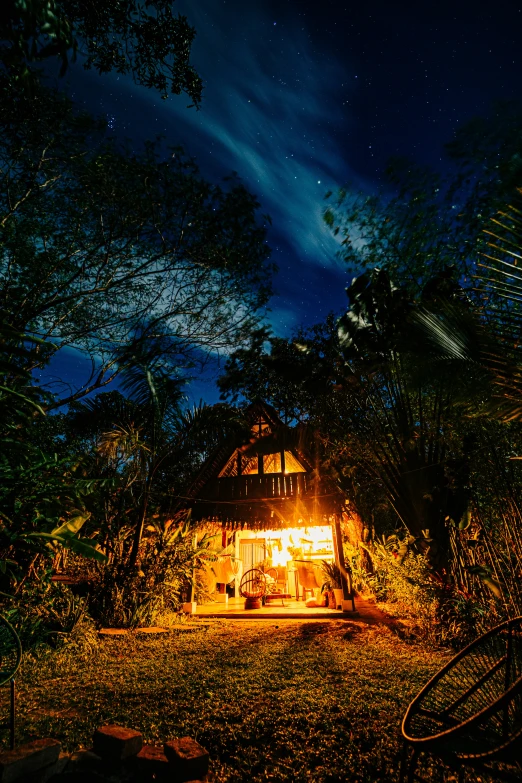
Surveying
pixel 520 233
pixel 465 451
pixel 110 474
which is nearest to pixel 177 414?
pixel 110 474

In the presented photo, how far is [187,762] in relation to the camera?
236cm

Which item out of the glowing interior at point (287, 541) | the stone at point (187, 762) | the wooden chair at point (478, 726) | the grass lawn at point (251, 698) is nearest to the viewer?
the wooden chair at point (478, 726)

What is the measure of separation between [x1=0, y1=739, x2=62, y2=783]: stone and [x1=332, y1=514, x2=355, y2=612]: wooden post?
7948mm

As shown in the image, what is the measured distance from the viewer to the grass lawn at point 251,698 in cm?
272

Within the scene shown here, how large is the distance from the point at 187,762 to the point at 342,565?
804 cm

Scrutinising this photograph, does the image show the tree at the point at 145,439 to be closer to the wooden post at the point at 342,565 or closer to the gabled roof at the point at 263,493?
the gabled roof at the point at 263,493

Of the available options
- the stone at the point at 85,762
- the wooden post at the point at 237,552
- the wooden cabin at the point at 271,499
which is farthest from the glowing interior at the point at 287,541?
the stone at the point at 85,762

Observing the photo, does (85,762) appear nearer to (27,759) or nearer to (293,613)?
(27,759)

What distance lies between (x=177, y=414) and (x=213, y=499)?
10.5 ft

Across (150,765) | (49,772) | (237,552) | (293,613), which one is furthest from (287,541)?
(49,772)

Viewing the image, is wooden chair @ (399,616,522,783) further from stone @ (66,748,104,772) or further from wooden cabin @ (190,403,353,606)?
wooden cabin @ (190,403,353,606)

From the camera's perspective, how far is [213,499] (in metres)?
11.2

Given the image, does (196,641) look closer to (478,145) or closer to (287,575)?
(287,575)

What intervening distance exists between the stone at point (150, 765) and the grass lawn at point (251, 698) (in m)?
0.36
